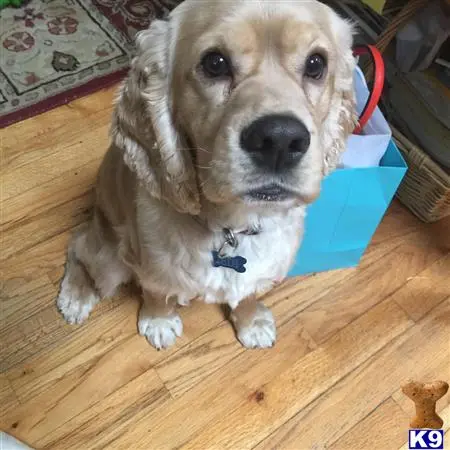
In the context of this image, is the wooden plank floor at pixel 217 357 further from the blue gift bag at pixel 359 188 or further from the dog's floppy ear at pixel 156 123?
the dog's floppy ear at pixel 156 123

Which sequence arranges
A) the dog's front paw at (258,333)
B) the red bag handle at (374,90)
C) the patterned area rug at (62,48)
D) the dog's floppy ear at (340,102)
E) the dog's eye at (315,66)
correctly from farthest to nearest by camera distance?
1. the patterned area rug at (62,48)
2. the dog's front paw at (258,333)
3. the red bag handle at (374,90)
4. the dog's floppy ear at (340,102)
5. the dog's eye at (315,66)

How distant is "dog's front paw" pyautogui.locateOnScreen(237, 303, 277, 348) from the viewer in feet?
5.24

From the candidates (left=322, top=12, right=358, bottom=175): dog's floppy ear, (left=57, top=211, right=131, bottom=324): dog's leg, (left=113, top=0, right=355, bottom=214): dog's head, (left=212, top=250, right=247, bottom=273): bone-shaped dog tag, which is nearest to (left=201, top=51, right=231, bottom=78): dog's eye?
(left=113, top=0, right=355, bottom=214): dog's head

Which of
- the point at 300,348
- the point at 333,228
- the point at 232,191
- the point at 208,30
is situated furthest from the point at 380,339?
the point at 208,30

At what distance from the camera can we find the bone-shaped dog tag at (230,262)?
1.24m

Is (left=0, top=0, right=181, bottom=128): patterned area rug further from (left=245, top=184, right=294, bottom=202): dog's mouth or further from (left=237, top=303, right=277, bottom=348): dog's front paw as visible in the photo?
(left=245, top=184, right=294, bottom=202): dog's mouth

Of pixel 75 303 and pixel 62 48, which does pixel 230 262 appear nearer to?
pixel 75 303

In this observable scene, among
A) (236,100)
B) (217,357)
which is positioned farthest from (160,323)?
(236,100)

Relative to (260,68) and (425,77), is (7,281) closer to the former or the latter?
(260,68)

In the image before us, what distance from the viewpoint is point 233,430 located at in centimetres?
149

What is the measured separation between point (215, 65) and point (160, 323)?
0.78 meters

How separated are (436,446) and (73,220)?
1164mm

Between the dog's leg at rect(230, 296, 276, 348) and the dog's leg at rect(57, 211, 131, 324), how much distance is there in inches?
12.5

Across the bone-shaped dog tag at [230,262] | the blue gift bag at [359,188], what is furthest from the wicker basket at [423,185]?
the bone-shaped dog tag at [230,262]
